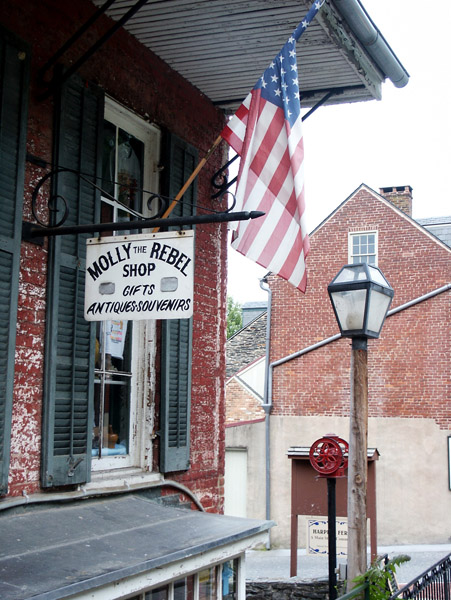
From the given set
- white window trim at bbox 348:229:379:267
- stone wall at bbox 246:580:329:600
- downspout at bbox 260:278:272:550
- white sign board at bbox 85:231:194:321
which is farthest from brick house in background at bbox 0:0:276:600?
white window trim at bbox 348:229:379:267

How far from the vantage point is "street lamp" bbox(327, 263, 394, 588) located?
628 centimetres

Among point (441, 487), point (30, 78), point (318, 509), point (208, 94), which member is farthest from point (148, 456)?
point (441, 487)

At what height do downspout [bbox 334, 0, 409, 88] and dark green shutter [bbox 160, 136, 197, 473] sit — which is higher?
downspout [bbox 334, 0, 409, 88]

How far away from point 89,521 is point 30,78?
2.92m

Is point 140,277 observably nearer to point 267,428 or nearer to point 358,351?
point 358,351

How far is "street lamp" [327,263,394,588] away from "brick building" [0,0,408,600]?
45.3 inches

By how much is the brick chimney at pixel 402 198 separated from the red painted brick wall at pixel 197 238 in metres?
17.9

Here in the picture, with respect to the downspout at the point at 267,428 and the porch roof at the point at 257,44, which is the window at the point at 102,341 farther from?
the downspout at the point at 267,428

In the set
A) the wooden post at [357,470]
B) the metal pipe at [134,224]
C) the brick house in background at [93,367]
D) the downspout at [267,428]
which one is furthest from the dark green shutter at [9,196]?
the downspout at [267,428]

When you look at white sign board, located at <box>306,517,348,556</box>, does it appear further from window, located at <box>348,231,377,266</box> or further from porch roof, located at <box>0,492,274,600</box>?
window, located at <box>348,231,377,266</box>

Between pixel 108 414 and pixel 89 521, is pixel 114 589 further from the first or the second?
pixel 108 414

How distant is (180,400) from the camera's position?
655cm

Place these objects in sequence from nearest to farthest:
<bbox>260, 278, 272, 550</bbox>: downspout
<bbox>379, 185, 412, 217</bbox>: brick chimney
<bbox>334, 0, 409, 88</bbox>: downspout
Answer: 1. <bbox>334, 0, 409, 88</bbox>: downspout
2. <bbox>260, 278, 272, 550</bbox>: downspout
3. <bbox>379, 185, 412, 217</bbox>: brick chimney

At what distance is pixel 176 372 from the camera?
652 centimetres
